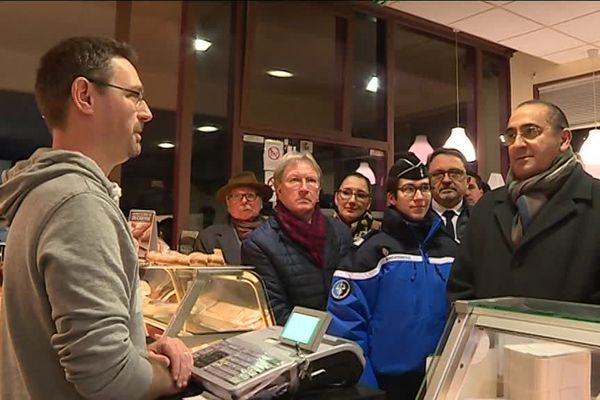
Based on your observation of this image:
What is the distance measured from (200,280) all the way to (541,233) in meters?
0.93

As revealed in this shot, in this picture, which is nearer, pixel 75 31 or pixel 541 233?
pixel 75 31

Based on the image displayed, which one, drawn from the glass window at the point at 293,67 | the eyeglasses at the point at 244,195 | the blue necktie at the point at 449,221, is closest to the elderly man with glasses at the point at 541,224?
the blue necktie at the point at 449,221

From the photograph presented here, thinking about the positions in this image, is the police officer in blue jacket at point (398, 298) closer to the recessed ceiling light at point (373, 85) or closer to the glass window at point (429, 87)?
the glass window at point (429, 87)

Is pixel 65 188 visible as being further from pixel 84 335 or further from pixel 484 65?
pixel 484 65

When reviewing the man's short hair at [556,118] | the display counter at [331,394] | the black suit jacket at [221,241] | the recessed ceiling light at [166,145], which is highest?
the recessed ceiling light at [166,145]

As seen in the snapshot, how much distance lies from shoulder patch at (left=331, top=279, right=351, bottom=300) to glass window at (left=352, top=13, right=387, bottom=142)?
116 cm

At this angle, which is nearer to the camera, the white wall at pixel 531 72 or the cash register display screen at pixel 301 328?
the cash register display screen at pixel 301 328

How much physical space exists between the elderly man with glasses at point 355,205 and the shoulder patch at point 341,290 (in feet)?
2.72

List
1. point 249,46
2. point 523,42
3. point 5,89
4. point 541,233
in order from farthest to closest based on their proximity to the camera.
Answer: point 249,46, point 5,89, point 523,42, point 541,233

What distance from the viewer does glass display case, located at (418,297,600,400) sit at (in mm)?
961

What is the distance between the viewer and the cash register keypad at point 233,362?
112 centimetres

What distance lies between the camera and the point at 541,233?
1.41 m

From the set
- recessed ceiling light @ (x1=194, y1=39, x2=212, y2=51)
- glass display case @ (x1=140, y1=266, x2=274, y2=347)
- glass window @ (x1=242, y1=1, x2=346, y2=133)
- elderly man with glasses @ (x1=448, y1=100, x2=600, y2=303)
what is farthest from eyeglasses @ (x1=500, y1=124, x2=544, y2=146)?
recessed ceiling light @ (x1=194, y1=39, x2=212, y2=51)

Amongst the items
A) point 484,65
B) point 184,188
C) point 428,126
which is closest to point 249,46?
point 184,188
